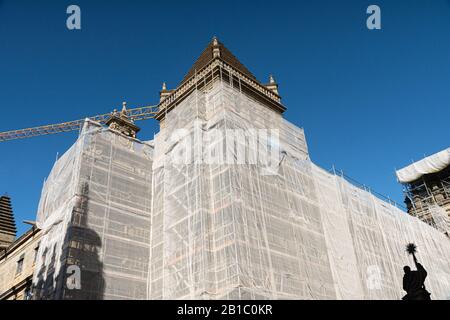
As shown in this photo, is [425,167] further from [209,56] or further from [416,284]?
[416,284]

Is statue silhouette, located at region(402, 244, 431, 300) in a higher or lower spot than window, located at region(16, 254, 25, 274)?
lower

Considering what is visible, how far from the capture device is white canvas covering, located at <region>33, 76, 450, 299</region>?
20.8 metres

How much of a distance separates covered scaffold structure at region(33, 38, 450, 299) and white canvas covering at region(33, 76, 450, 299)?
0.07m

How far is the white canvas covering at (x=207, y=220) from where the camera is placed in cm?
2081

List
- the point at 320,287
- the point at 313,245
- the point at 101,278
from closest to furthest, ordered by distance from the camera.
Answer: the point at 101,278
the point at 320,287
the point at 313,245

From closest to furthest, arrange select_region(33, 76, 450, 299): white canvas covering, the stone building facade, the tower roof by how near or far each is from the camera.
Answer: select_region(33, 76, 450, 299): white canvas covering < the stone building facade < the tower roof

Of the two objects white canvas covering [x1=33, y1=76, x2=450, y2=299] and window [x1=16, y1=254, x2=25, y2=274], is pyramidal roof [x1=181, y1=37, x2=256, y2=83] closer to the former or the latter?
white canvas covering [x1=33, y1=76, x2=450, y2=299]

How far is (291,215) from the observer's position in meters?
24.4

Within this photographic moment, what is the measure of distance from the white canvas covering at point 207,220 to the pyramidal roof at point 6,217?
2027 centimetres

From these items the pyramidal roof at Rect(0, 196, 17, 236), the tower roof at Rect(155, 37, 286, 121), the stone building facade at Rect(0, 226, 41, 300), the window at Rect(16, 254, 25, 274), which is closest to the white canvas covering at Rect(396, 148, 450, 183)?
the tower roof at Rect(155, 37, 286, 121)

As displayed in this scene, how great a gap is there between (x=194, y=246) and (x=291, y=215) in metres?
6.25

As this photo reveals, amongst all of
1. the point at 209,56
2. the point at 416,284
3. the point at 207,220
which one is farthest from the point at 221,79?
the point at 416,284
